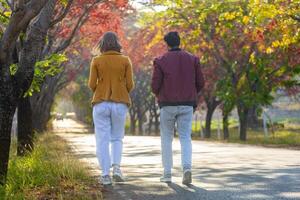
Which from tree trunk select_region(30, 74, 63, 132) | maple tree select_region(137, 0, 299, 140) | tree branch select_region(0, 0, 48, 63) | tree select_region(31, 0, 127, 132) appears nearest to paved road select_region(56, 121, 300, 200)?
tree branch select_region(0, 0, 48, 63)

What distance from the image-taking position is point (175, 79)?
7621 millimetres

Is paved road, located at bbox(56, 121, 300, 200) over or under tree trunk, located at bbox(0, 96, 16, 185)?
under

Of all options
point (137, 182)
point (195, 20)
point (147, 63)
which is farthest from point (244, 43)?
point (137, 182)

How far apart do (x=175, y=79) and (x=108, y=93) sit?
2.84ft

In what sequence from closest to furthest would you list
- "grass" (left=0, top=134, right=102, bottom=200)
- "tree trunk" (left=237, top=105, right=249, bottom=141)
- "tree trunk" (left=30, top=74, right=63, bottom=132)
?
1. "grass" (left=0, top=134, right=102, bottom=200)
2. "tree trunk" (left=30, top=74, right=63, bottom=132)
3. "tree trunk" (left=237, top=105, right=249, bottom=141)

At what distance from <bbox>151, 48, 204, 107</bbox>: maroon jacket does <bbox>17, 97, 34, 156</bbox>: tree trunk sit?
4.85 m

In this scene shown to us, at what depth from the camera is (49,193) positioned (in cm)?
669

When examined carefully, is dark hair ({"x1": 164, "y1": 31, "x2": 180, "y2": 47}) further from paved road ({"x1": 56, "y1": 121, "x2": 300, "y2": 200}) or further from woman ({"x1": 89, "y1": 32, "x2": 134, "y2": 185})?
paved road ({"x1": 56, "y1": 121, "x2": 300, "y2": 200})

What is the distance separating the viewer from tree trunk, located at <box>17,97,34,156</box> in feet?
38.8

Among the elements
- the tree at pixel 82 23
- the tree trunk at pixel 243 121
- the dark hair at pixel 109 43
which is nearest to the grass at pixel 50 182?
the dark hair at pixel 109 43

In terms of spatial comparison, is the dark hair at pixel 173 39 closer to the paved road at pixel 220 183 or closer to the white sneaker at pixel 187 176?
the white sneaker at pixel 187 176

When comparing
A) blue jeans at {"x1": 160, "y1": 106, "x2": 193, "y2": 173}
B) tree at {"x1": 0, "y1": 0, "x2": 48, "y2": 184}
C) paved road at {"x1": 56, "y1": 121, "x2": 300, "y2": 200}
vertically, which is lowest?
paved road at {"x1": 56, "y1": 121, "x2": 300, "y2": 200}

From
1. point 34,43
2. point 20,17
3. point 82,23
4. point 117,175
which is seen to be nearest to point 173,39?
point 34,43

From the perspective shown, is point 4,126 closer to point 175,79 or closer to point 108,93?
point 108,93
